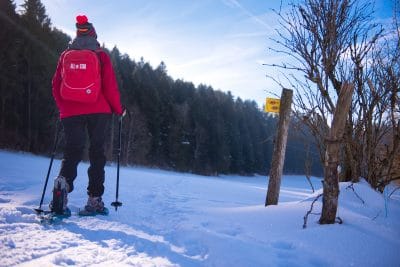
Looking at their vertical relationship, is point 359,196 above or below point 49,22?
below

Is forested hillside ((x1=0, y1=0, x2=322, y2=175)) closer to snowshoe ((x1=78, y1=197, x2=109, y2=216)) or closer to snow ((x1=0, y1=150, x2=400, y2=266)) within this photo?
snow ((x1=0, y1=150, x2=400, y2=266))

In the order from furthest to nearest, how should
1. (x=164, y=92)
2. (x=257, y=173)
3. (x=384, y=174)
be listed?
(x=257, y=173) < (x=164, y=92) < (x=384, y=174)

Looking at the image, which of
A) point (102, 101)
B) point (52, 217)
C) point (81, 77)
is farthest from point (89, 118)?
point (52, 217)

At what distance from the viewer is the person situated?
3.42 m

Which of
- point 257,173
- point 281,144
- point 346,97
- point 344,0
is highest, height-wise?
point 344,0

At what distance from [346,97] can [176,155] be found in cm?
3471

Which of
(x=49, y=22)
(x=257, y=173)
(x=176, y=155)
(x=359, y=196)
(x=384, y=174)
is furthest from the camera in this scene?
(x=257, y=173)

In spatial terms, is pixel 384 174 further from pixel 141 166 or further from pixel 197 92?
pixel 197 92

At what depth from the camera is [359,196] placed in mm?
4453

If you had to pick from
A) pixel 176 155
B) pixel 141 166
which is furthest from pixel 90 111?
pixel 176 155

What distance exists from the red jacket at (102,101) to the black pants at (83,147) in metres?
0.07

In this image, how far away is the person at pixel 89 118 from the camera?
3.42m

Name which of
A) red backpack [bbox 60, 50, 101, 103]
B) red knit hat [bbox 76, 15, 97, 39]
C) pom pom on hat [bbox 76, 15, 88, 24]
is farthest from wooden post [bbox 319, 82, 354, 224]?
pom pom on hat [bbox 76, 15, 88, 24]

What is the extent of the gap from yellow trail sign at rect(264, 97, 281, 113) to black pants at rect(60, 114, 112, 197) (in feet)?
8.12
